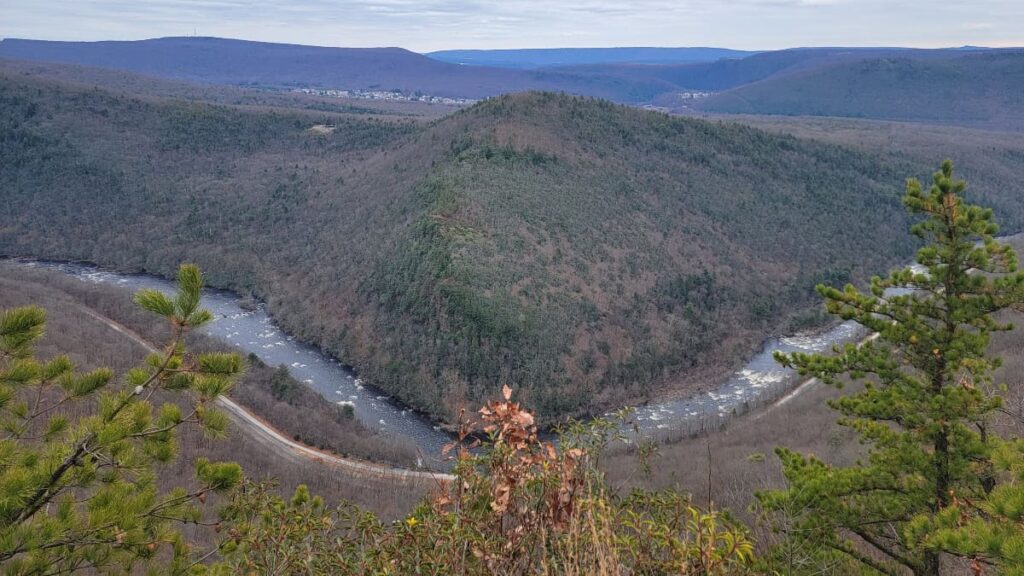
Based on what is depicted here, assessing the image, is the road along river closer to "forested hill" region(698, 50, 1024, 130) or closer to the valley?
the valley

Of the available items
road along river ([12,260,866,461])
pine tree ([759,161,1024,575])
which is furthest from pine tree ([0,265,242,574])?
road along river ([12,260,866,461])

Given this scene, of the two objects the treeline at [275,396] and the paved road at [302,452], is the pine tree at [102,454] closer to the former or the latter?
the treeline at [275,396]

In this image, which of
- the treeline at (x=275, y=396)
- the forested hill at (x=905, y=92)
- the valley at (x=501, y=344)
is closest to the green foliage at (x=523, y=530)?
the valley at (x=501, y=344)

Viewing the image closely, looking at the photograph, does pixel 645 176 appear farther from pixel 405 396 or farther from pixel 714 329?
pixel 405 396

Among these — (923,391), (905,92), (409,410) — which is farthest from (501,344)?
(905,92)

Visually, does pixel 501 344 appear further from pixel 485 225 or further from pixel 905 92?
pixel 905 92

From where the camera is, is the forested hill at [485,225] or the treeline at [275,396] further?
the forested hill at [485,225]
